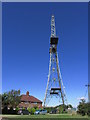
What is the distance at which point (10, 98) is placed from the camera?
3350 centimetres

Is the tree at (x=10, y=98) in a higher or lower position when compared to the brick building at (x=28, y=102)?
higher

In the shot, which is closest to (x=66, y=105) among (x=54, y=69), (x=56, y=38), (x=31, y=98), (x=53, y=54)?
(x=54, y=69)

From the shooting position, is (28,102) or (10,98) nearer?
(10,98)

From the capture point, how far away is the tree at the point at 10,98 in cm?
3317

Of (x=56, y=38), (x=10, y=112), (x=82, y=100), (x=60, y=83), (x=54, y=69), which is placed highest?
(x=56, y=38)

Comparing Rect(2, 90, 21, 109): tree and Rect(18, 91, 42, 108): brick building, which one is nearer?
Rect(2, 90, 21, 109): tree

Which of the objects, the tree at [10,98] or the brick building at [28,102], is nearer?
the tree at [10,98]

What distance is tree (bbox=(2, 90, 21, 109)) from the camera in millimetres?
33172

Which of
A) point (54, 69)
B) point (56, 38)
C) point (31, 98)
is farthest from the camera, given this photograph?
point (31, 98)

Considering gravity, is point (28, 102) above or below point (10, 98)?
below

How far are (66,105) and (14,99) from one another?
14.9 meters

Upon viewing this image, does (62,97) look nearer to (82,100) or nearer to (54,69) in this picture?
(54,69)

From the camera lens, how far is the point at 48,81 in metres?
41.9

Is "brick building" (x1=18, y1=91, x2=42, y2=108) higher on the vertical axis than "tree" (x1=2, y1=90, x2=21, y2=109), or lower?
lower
